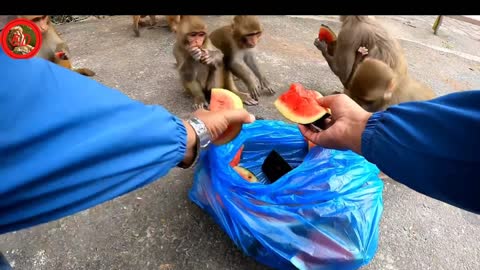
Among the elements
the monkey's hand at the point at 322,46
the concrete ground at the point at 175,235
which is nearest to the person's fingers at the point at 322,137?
the concrete ground at the point at 175,235

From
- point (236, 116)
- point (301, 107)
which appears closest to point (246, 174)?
point (301, 107)

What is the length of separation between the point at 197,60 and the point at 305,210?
1.74 metres

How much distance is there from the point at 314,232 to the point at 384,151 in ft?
2.19

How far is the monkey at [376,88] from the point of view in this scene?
8.59 feet

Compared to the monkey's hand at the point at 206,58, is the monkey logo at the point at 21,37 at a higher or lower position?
higher

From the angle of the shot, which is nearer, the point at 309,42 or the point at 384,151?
the point at 384,151

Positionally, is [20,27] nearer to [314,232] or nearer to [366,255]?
[314,232]

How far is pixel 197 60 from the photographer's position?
3.11m

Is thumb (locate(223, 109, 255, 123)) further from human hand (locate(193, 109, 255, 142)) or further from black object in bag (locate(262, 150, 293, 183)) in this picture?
black object in bag (locate(262, 150, 293, 183))

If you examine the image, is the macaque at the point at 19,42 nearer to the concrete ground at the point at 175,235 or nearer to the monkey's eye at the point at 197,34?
the concrete ground at the point at 175,235

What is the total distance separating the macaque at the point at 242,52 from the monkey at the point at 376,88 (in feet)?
3.15

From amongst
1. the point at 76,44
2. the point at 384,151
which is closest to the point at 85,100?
the point at 384,151

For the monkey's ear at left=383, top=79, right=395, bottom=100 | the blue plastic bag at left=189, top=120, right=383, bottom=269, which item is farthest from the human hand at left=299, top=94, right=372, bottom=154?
the monkey's ear at left=383, top=79, right=395, bottom=100
